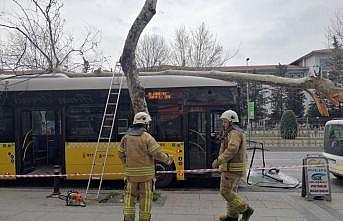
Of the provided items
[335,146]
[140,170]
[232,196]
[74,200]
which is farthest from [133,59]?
[335,146]

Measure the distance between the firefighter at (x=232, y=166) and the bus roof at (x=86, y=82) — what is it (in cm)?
361

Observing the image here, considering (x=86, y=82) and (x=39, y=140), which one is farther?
(x=39, y=140)

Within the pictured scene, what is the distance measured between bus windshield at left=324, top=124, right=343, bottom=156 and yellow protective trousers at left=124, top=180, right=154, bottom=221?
278 inches

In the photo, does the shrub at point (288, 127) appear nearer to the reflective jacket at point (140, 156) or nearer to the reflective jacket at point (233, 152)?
the reflective jacket at point (233, 152)

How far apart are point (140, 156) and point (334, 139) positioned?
7.54 meters

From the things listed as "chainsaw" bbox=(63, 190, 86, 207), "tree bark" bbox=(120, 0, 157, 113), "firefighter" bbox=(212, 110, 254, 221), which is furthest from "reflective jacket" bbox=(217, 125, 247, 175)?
"chainsaw" bbox=(63, 190, 86, 207)

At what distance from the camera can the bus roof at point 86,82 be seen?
32.1 feet

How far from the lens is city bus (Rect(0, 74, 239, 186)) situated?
9.68 m

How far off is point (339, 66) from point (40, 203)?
35.3 meters

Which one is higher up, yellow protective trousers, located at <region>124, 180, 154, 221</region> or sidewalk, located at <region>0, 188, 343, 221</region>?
yellow protective trousers, located at <region>124, 180, 154, 221</region>

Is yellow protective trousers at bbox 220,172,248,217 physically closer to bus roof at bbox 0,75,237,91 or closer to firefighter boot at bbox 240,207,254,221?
firefighter boot at bbox 240,207,254,221

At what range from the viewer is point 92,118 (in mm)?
9992

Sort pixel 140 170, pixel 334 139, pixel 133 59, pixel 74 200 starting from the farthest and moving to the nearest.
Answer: pixel 334 139 < pixel 133 59 < pixel 74 200 < pixel 140 170

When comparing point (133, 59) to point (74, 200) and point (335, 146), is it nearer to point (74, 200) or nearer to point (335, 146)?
point (74, 200)
